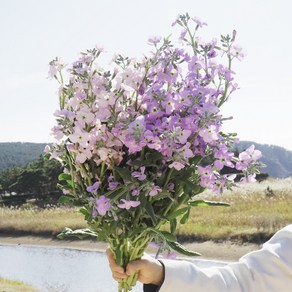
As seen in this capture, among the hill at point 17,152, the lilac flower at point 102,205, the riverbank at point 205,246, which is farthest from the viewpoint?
the hill at point 17,152

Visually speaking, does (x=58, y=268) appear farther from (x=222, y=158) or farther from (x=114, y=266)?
(x=222, y=158)

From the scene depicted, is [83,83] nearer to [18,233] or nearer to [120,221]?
[120,221]

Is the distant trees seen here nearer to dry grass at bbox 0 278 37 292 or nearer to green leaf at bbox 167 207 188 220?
dry grass at bbox 0 278 37 292

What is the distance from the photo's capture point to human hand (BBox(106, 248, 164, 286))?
1801 millimetres

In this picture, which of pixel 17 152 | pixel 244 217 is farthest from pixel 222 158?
pixel 17 152

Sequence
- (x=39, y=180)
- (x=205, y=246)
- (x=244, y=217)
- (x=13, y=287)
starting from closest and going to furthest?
(x=13, y=287)
(x=205, y=246)
(x=244, y=217)
(x=39, y=180)

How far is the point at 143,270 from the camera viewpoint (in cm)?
182

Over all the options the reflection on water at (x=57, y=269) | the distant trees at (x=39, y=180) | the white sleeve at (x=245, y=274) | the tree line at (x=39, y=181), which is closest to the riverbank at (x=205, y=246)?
the reflection on water at (x=57, y=269)

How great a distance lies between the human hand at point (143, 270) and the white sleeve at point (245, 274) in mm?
26

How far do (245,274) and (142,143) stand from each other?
21.4 inches

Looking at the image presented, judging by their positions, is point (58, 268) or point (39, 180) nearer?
point (58, 268)

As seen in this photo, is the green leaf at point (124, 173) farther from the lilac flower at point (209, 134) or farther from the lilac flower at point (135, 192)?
the lilac flower at point (209, 134)

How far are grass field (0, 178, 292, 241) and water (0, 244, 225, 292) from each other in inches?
67.8

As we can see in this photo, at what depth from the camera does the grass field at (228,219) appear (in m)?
16.2
